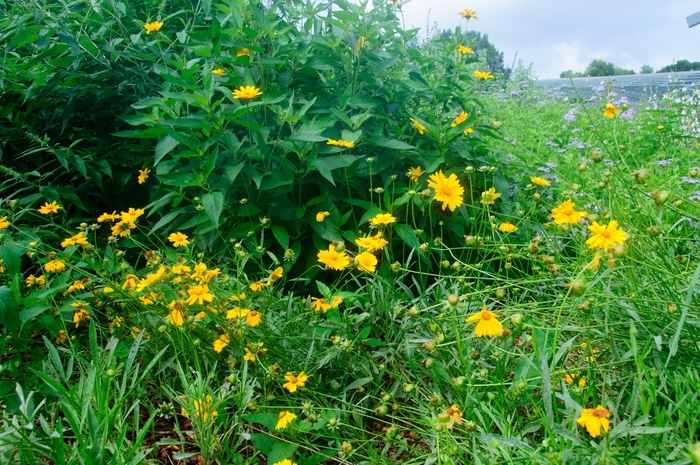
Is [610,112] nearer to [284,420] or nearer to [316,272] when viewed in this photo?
[316,272]

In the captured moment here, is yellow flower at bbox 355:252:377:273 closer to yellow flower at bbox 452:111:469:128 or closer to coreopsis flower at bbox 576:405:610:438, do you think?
coreopsis flower at bbox 576:405:610:438

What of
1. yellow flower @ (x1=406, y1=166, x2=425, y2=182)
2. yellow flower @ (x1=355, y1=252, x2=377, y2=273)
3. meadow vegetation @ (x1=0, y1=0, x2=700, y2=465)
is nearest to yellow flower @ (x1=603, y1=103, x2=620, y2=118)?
meadow vegetation @ (x1=0, y1=0, x2=700, y2=465)

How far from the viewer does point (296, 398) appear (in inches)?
49.1

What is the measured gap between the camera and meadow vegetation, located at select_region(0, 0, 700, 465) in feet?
3.46

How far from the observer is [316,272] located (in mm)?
1888

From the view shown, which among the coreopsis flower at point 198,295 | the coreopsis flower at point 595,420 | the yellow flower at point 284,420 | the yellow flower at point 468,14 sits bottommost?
the yellow flower at point 284,420

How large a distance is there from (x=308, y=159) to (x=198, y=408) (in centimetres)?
96

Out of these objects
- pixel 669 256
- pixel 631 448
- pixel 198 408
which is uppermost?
Answer: pixel 669 256

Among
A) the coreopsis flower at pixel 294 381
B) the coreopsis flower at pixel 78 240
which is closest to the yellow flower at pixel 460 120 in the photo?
the coreopsis flower at pixel 294 381

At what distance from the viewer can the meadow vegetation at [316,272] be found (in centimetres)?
106

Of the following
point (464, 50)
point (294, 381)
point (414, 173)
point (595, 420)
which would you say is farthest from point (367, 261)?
point (464, 50)

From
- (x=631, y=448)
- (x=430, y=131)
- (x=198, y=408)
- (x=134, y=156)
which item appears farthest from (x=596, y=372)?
(x=134, y=156)

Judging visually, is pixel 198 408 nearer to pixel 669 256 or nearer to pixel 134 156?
pixel 669 256

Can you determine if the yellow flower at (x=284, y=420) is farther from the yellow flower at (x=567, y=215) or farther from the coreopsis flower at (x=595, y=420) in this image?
the yellow flower at (x=567, y=215)
